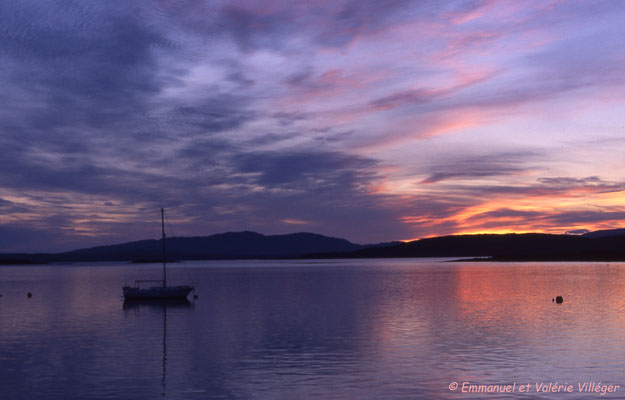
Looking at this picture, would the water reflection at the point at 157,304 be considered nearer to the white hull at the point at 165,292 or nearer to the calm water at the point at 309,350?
the white hull at the point at 165,292

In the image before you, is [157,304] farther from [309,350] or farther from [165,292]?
[309,350]

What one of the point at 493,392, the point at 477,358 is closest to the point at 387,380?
the point at 493,392

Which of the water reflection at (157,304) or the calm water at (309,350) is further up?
the water reflection at (157,304)

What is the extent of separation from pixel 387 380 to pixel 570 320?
104 ft

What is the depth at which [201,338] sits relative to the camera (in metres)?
47.9

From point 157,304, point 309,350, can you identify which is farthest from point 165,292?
point 309,350

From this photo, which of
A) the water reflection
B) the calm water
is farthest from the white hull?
the calm water

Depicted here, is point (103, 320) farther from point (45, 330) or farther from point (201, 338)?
point (201, 338)

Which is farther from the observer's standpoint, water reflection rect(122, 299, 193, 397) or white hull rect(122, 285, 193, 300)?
white hull rect(122, 285, 193, 300)

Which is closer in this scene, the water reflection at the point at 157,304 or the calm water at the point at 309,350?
the calm water at the point at 309,350

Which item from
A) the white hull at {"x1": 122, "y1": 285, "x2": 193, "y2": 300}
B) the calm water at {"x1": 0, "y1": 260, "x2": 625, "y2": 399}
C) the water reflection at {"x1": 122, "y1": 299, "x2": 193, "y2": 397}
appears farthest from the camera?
the white hull at {"x1": 122, "y1": 285, "x2": 193, "y2": 300}

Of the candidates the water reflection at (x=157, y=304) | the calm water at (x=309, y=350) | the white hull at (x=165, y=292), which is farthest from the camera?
the white hull at (x=165, y=292)

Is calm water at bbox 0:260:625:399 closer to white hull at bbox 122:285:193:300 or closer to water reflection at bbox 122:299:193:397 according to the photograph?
water reflection at bbox 122:299:193:397

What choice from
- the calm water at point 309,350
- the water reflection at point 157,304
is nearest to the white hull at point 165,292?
the water reflection at point 157,304
